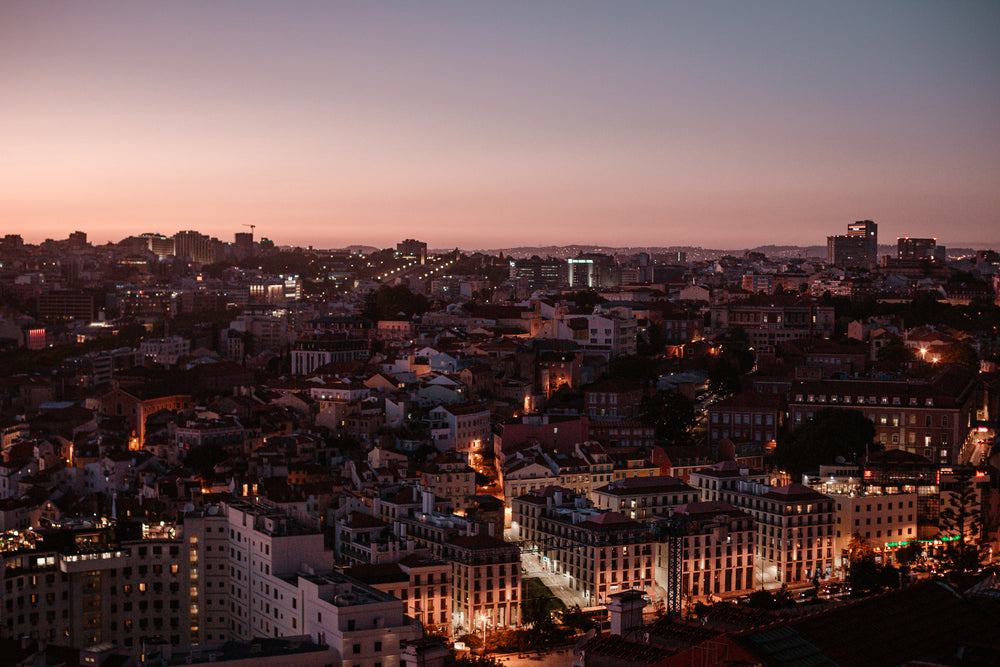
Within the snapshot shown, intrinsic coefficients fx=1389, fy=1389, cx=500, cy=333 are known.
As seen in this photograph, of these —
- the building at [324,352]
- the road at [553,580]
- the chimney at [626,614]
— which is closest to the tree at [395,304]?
the building at [324,352]

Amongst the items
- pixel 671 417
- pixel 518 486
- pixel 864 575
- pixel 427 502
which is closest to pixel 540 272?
pixel 671 417

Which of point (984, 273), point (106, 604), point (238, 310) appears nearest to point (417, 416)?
point (106, 604)

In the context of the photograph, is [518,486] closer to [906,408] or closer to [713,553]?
[713,553]

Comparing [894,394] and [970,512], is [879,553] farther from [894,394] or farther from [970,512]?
[894,394]

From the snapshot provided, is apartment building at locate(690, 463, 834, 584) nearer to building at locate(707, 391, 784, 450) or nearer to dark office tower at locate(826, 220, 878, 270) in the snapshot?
building at locate(707, 391, 784, 450)

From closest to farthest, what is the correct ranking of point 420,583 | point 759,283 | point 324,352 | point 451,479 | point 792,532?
point 420,583 < point 792,532 < point 451,479 < point 324,352 < point 759,283
